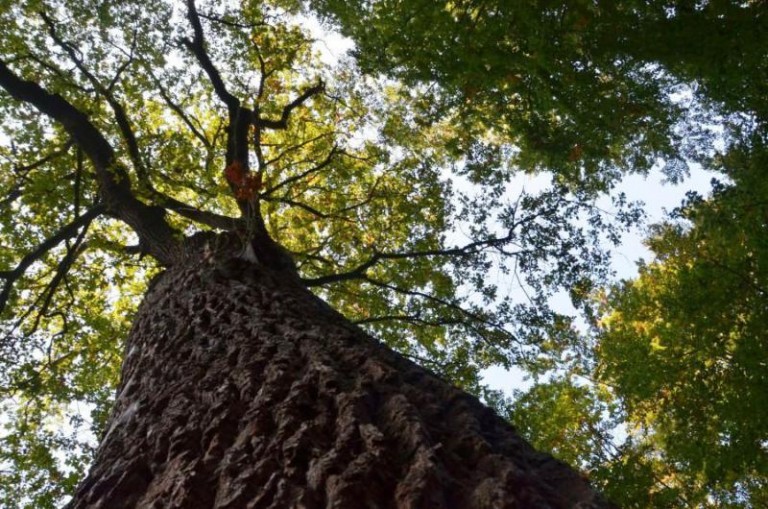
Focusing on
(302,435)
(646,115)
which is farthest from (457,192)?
(302,435)

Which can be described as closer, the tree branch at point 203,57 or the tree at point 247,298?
the tree at point 247,298

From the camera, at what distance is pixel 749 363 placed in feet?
21.3

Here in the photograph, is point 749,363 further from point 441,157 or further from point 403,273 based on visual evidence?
point 441,157

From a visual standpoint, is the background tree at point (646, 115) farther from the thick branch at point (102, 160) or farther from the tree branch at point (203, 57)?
the thick branch at point (102, 160)

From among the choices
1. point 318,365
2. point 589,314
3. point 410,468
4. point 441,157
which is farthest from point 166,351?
point 441,157

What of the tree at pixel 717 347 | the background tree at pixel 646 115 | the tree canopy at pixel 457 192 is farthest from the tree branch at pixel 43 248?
the tree at pixel 717 347

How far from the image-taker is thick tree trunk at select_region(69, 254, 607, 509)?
5.72ft

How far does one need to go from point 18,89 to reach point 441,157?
23.6ft

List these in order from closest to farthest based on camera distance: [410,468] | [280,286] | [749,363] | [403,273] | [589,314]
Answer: [410,468] → [280,286] → [749,363] → [589,314] → [403,273]

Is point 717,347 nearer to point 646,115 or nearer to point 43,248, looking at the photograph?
point 646,115

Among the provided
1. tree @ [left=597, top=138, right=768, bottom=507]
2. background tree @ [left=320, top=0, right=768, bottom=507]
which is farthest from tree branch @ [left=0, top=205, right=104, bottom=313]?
tree @ [left=597, top=138, right=768, bottom=507]

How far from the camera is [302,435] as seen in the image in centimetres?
207

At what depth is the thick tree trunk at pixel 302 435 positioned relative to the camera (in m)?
1.74

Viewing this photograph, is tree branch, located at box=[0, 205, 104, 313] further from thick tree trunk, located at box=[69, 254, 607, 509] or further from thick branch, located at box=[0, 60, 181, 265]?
thick tree trunk, located at box=[69, 254, 607, 509]
